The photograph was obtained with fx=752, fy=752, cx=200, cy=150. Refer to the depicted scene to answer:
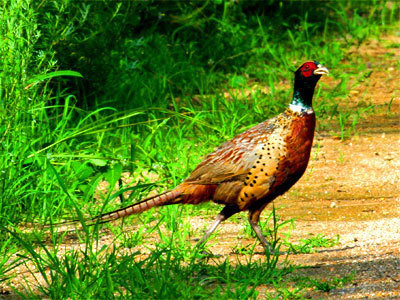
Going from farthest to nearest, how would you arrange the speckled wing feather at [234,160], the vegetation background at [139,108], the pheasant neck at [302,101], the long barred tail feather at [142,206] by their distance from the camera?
the pheasant neck at [302,101]
the speckled wing feather at [234,160]
the long barred tail feather at [142,206]
the vegetation background at [139,108]

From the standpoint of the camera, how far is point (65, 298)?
12.0 feet

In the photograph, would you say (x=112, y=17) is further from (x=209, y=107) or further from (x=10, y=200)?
(x=10, y=200)

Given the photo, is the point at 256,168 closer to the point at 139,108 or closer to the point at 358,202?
the point at 139,108

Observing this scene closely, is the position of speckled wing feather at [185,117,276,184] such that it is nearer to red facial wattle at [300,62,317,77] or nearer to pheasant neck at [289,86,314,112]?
pheasant neck at [289,86,314,112]

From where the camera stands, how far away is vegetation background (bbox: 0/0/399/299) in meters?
3.98

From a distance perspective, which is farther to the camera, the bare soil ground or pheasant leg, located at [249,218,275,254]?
pheasant leg, located at [249,218,275,254]

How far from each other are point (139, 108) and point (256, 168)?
79cm

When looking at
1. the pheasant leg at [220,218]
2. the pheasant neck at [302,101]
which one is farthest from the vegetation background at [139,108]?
the pheasant neck at [302,101]

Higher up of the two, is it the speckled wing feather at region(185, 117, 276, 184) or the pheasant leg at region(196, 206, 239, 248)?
the speckled wing feather at region(185, 117, 276, 184)

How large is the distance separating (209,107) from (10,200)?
2.90 metres

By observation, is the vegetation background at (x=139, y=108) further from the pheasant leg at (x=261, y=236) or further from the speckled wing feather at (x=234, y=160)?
the speckled wing feather at (x=234, y=160)

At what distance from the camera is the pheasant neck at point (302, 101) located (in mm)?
4570

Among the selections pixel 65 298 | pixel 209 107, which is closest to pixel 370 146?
pixel 209 107

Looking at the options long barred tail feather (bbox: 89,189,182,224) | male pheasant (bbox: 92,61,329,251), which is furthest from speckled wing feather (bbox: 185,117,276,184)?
long barred tail feather (bbox: 89,189,182,224)
